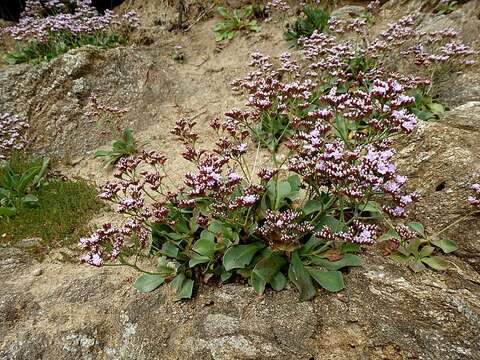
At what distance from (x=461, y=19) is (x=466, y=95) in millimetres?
1950

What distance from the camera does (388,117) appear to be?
3.66m

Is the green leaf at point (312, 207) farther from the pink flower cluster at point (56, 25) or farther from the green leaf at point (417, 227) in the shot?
the pink flower cluster at point (56, 25)

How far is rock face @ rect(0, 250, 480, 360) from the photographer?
274 cm

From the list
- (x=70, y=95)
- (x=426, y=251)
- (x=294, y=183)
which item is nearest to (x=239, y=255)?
(x=294, y=183)

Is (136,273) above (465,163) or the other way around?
the other way around

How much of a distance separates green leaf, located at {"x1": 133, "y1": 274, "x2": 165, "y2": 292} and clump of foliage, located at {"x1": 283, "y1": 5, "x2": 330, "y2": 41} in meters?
5.86

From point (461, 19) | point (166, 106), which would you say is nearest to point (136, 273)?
point (166, 106)

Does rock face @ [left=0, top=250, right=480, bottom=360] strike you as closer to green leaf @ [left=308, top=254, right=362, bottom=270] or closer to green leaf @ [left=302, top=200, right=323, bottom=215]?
green leaf @ [left=308, top=254, right=362, bottom=270]

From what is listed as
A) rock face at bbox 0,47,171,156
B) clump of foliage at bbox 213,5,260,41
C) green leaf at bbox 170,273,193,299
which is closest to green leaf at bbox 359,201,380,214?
green leaf at bbox 170,273,193,299

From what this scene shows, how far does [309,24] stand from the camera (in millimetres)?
7766

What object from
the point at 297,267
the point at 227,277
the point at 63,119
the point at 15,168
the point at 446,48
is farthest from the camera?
the point at 63,119

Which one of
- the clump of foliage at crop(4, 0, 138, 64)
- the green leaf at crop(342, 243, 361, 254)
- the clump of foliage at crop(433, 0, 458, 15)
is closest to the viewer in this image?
the green leaf at crop(342, 243, 361, 254)

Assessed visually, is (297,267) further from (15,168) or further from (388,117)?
(15,168)

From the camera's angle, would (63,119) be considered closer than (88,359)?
No
